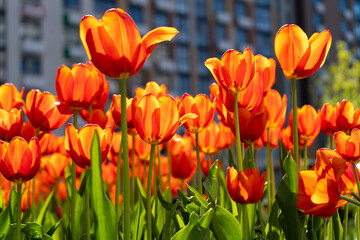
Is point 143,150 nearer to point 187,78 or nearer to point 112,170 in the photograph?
point 112,170

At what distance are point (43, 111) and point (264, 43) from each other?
3197 cm

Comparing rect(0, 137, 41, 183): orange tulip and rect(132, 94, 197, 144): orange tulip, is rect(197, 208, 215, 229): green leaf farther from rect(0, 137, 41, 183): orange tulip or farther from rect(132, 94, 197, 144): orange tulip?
rect(0, 137, 41, 183): orange tulip

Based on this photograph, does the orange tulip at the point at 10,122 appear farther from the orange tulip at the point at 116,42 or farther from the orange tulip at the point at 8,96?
the orange tulip at the point at 116,42

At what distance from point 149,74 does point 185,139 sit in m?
24.1

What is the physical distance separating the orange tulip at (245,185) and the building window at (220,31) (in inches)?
1145

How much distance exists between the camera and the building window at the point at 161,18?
27.1 m

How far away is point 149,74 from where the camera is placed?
84.8ft

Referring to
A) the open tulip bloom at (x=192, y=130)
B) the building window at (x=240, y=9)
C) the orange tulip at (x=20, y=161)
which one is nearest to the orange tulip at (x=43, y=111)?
the open tulip bloom at (x=192, y=130)

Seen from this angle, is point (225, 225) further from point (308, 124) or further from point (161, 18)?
point (161, 18)

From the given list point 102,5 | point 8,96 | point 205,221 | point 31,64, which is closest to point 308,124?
point 205,221

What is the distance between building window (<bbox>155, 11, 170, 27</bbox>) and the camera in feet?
88.8

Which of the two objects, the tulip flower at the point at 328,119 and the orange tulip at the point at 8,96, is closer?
the tulip flower at the point at 328,119

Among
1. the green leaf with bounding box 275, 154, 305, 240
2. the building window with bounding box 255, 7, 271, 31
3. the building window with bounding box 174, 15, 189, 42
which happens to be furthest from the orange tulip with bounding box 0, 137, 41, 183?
the building window with bounding box 255, 7, 271, 31

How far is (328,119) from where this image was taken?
52.2 inches
